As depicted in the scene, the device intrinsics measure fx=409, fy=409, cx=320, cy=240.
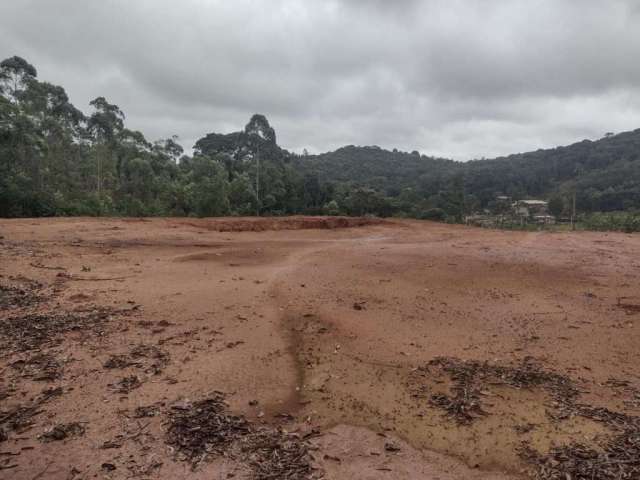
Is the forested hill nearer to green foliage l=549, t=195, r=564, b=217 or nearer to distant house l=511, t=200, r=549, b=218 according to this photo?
green foliage l=549, t=195, r=564, b=217

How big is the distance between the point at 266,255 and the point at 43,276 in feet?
15.1

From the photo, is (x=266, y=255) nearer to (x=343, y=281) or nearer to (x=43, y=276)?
(x=343, y=281)

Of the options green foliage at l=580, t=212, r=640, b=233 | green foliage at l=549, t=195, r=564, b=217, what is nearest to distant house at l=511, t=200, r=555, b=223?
green foliage at l=549, t=195, r=564, b=217

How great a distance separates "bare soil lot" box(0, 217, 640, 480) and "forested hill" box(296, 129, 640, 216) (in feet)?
90.9

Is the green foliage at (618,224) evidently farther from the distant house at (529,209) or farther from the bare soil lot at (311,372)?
the bare soil lot at (311,372)

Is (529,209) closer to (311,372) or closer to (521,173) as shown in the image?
(521,173)

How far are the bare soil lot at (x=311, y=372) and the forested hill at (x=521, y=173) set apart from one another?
90.9 feet

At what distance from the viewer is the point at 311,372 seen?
4.05 meters

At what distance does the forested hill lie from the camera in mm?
40250

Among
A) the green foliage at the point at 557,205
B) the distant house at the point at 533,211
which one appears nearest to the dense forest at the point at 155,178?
the green foliage at the point at 557,205

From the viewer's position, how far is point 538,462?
2.81 m

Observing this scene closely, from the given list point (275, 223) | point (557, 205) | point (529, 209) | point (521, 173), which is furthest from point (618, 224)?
point (521, 173)

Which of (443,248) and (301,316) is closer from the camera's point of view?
(301,316)

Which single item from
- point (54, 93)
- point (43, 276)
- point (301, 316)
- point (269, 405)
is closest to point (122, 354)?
point (269, 405)
